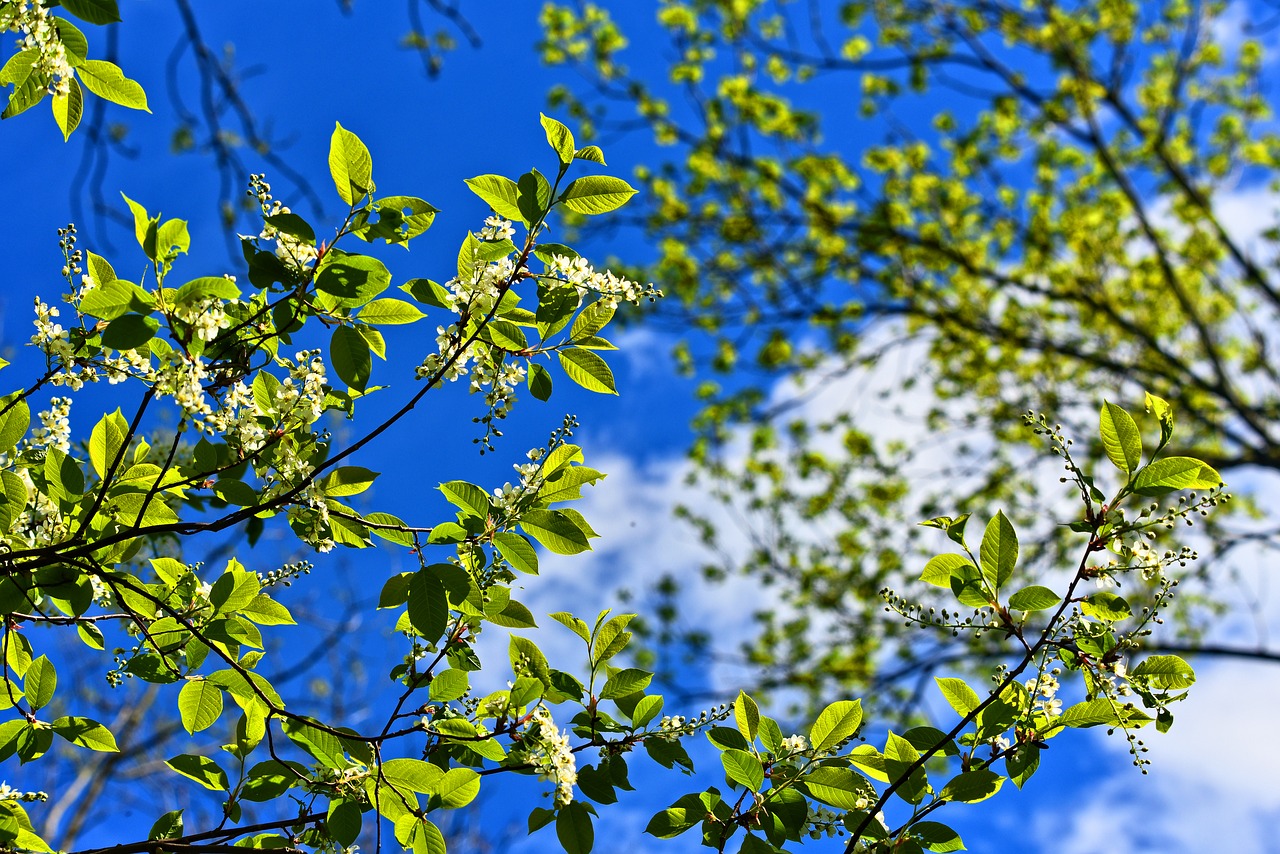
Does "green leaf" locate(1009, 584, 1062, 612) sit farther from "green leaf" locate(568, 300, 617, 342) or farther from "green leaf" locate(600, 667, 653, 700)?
"green leaf" locate(568, 300, 617, 342)

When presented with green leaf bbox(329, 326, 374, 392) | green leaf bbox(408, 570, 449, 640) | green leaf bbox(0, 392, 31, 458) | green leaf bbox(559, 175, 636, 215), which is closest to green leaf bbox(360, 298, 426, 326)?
green leaf bbox(329, 326, 374, 392)

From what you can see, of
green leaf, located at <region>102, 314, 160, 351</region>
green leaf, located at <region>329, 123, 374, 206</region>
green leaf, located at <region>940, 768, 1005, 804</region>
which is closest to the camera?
green leaf, located at <region>102, 314, 160, 351</region>

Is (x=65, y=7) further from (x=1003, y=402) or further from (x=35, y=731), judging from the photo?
(x=1003, y=402)

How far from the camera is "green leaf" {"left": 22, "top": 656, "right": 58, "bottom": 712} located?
1.81 metres

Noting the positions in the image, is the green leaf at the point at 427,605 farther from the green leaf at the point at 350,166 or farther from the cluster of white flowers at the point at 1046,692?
the cluster of white flowers at the point at 1046,692

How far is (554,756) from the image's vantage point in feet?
5.58

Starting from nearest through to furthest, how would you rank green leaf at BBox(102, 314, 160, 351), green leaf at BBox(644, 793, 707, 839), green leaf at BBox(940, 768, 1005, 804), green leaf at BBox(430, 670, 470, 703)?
green leaf at BBox(102, 314, 160, 351), green leaf at BBox(940, 768, 1005, 804), green leaf at BBox(644, 793, 707, 839), green leaf at BBox(430, 670, 470, 703)

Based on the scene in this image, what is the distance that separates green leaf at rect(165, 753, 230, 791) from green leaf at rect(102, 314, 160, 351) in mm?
869

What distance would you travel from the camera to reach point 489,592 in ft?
5.74

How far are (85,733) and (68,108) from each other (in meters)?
1.26

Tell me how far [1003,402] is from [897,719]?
10.4ft

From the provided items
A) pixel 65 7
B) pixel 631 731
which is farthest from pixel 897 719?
pixel 65 7

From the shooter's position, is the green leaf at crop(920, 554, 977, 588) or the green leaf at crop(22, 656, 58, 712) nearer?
the green leaf at crop(920, 554, 977, 588)

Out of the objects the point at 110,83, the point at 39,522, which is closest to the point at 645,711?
the point at 39,522
